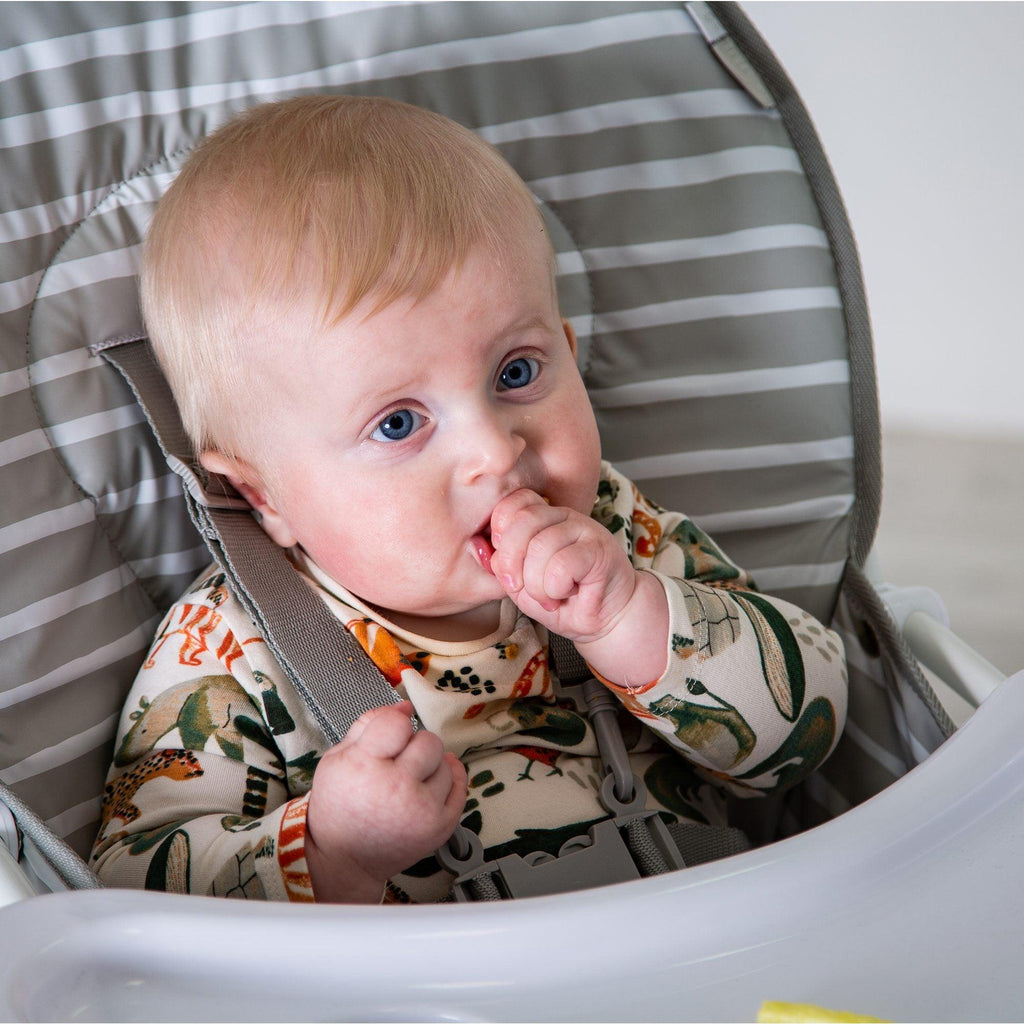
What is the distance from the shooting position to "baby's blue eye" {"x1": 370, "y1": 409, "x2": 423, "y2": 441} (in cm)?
67

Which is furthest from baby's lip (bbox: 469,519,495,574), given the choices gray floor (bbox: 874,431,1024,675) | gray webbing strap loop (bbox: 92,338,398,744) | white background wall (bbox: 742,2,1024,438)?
white background wall (bbox: 742,2,1024,438)

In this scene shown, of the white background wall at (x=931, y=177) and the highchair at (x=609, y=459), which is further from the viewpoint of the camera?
the white background wall at (x=931, y=177)

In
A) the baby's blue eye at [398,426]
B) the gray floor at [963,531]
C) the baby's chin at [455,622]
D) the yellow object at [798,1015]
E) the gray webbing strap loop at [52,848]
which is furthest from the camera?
the gray floor at [963,531]

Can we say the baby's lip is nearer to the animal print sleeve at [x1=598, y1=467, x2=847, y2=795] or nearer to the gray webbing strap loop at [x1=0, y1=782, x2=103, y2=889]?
the animal print sleeve at [x1=598, y1=467, x2=847, y2=795]

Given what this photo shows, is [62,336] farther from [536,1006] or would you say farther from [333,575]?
[536,1006]

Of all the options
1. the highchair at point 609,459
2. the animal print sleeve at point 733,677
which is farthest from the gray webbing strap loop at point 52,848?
the animal print sleeve at point 733,677

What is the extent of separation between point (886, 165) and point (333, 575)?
157cm

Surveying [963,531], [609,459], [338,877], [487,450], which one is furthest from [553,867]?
[963,531]

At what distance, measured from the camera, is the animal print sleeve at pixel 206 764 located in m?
0.64

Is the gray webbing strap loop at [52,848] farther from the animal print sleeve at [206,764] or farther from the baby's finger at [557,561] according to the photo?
the baby's finger at [557,561]

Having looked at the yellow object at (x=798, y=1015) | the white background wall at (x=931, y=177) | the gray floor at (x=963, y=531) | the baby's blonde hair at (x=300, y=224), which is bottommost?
the gray floor at (x=963, y=531)

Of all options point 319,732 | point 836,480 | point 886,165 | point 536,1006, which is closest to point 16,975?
point 536,1006

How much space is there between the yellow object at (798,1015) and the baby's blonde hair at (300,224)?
425mm

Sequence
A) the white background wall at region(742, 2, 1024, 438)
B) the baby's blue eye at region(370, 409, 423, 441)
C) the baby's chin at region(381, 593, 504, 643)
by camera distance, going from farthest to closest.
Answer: the white background wall at region(742, 2, 1024, 438) → the baby's chin at region(381, 593, 504, 643) → the baby's blue eye at region(370, 409, 423, 441)
